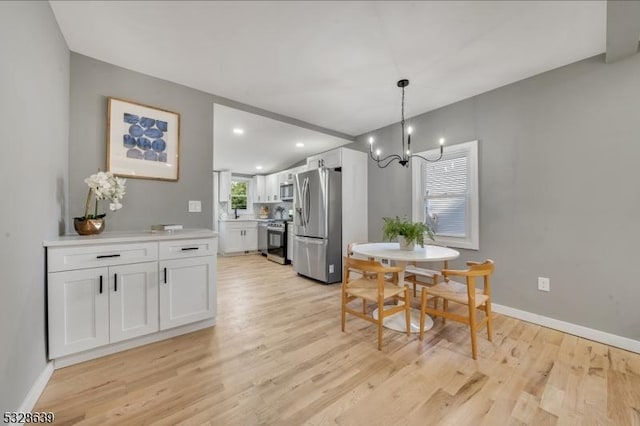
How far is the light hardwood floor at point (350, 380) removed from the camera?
1354mm

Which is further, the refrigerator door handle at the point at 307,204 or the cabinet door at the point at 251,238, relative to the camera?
the cabinet door at the point at 251,238

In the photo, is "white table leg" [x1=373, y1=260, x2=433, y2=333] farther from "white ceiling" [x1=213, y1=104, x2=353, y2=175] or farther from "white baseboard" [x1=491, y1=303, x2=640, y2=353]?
"white ceiling" [x1=213, y1=104, x2=353, y2=175]

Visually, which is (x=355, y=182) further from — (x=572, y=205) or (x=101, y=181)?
(x=101, y=181)

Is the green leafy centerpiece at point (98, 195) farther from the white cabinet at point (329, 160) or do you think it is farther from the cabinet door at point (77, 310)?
the white cabinet at point (329, 160)

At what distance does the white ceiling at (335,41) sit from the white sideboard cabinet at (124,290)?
5.26ft

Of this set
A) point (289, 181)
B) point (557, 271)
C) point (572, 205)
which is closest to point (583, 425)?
point (557, 271)

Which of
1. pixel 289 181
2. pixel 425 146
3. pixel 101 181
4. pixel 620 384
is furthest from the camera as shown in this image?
pixel 289 181

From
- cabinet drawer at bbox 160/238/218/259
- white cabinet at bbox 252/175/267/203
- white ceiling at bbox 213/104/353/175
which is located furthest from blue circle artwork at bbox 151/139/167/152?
white cabinet at bbox 252/175/267/203

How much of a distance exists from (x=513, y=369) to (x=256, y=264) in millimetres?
4505

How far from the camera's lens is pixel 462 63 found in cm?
228

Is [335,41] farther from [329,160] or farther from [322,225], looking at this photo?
[322,225]

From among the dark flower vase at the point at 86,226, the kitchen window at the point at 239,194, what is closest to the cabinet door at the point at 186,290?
the dark flower vase at the point at 86,226

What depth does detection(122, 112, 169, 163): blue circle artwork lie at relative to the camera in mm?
2357

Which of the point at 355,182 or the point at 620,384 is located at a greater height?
the point at 355,182
